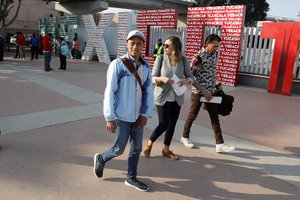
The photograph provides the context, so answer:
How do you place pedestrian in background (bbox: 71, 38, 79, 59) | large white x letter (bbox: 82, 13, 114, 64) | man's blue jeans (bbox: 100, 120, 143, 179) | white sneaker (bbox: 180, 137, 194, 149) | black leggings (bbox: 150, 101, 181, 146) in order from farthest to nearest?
1. pedestrian in background (bbox: 71, 38, 79, 59)
2. large white x letter (bbox: 82, 13, 114, 64)
3. white sneaker (bbox: 180, 137, 194, 149)
4. black leggings (bbox: 150, 101, 181, 146)
5. man's blue jeans (bbox: 100, 120, 143, 179)

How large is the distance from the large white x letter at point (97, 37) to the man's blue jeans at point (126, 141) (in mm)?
15084

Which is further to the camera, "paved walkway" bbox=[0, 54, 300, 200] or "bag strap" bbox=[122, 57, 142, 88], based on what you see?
"paved walkway" bbox=[0, 54, 300, 200]

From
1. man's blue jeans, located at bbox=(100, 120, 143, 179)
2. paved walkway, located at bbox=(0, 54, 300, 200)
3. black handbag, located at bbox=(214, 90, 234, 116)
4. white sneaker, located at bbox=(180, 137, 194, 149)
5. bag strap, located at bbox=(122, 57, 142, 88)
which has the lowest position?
paved walkway, located at bbox=(0, 54, 300, 200)

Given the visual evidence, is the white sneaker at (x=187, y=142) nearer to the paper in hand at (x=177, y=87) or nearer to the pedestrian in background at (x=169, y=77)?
the pedestrian in background at (x=169, y=77)

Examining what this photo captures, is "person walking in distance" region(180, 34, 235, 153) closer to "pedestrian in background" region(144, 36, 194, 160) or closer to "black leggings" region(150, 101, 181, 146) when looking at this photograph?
"pedestrian in background" region(144, 36, 194, 160)

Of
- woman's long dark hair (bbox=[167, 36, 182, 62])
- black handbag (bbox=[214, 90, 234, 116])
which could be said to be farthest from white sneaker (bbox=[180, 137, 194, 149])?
woman's long dark hair (bbox=[167, 36, 182, 62])

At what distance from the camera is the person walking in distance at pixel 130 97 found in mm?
3090

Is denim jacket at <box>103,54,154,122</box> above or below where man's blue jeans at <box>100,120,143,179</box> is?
above

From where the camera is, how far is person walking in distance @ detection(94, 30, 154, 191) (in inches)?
122

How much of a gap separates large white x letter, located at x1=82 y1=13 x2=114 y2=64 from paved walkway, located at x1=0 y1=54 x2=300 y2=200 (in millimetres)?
11148

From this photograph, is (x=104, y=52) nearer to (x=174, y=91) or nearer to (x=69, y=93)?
(x=69, y=93)

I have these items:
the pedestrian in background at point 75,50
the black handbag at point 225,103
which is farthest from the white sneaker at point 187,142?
the pedestrian in background at point 75,50

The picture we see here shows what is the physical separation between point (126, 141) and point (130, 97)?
49 centimetres

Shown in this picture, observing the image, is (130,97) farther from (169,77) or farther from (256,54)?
(256,54)
